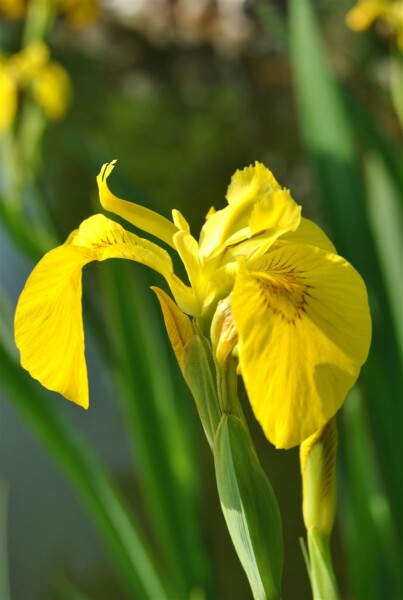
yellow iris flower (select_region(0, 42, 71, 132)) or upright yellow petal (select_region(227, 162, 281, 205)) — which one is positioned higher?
yellow iris flower (select_region(0, 42, 71, 132))

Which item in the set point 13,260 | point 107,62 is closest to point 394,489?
point 13,260

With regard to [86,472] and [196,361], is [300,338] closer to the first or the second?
[196,361]

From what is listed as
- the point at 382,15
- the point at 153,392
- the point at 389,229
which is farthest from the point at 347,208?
the point at 382,15

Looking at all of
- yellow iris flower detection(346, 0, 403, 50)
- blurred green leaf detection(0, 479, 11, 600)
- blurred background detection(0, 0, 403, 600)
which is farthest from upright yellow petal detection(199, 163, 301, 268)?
blurred green leaf detection(0, 479, 11, 600)

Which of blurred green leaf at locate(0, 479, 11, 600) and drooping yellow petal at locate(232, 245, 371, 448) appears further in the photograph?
blurred green leaf at locate(0, 479, 11, 600)

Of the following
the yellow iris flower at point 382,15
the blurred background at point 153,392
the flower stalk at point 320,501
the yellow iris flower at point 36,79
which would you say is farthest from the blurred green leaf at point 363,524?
the yellow iris flower at point 36,79

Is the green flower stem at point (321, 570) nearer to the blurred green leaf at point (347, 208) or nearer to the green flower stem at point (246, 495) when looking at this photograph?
the green flower stem at point (246, 495)

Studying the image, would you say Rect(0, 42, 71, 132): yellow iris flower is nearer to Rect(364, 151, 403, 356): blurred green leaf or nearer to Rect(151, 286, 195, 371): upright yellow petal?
Rect(364, 151, 403, 356): blurred green leaf
